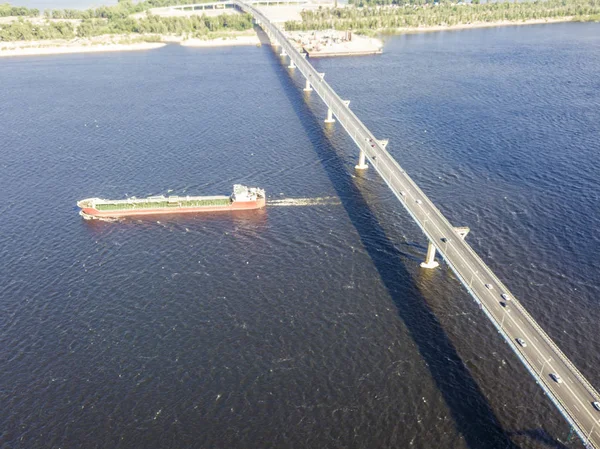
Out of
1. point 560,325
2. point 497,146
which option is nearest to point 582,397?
point 560,325

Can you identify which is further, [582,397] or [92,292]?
[92,292]

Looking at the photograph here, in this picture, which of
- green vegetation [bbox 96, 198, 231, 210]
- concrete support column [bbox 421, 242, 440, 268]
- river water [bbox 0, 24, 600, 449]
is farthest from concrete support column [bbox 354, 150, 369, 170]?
concrete support column [bbox 421, 242, 440, 268]

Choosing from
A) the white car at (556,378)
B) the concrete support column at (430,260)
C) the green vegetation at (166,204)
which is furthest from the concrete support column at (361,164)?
the white car at (556,378)

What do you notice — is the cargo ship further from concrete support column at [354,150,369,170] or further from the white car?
the white car

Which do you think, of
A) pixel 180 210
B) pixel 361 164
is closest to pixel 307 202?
pixel 361 164

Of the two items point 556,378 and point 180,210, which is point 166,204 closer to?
point 180,210

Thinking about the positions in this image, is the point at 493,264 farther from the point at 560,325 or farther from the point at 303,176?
the point at 303,176
